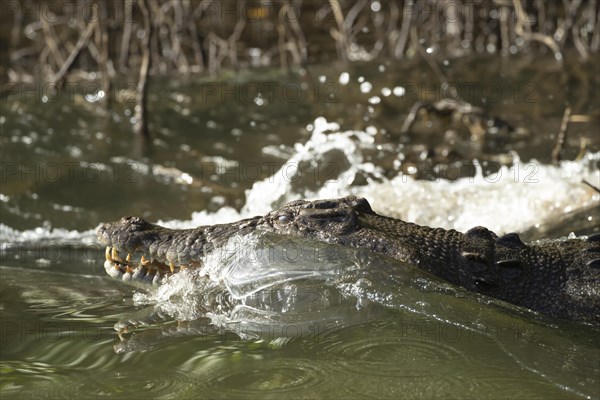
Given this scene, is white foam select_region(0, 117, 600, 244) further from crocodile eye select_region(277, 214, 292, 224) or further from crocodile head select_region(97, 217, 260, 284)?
crocodile eye select_region(277, 214, 292, 224)

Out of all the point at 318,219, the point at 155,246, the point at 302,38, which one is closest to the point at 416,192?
the point at 318,219

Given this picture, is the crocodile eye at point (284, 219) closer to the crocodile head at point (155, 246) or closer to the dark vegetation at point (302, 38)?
the crocodile head at point (155, 246)

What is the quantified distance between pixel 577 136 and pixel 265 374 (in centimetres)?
501

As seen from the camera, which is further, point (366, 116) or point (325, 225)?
point (366, 116)

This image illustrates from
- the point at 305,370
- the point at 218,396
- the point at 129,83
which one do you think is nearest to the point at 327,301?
the point at 305,370

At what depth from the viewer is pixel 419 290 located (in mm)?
4113

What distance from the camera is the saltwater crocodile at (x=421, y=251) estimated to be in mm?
4211

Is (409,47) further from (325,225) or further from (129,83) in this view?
(325,225)

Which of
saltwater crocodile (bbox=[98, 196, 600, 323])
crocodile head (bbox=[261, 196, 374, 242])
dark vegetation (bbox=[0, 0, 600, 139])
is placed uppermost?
dark vegetation (bbox=[0, 0, 600, 139])

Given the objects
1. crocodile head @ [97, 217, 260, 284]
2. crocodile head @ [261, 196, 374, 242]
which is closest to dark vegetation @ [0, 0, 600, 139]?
crocodile head @ [97, 217, 260, 284]

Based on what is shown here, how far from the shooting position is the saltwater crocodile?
13.8 ft

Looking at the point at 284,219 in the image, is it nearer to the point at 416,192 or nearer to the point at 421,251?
the point at 421,251

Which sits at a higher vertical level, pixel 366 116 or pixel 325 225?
pixel 366 116

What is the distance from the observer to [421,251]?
13.9ft
